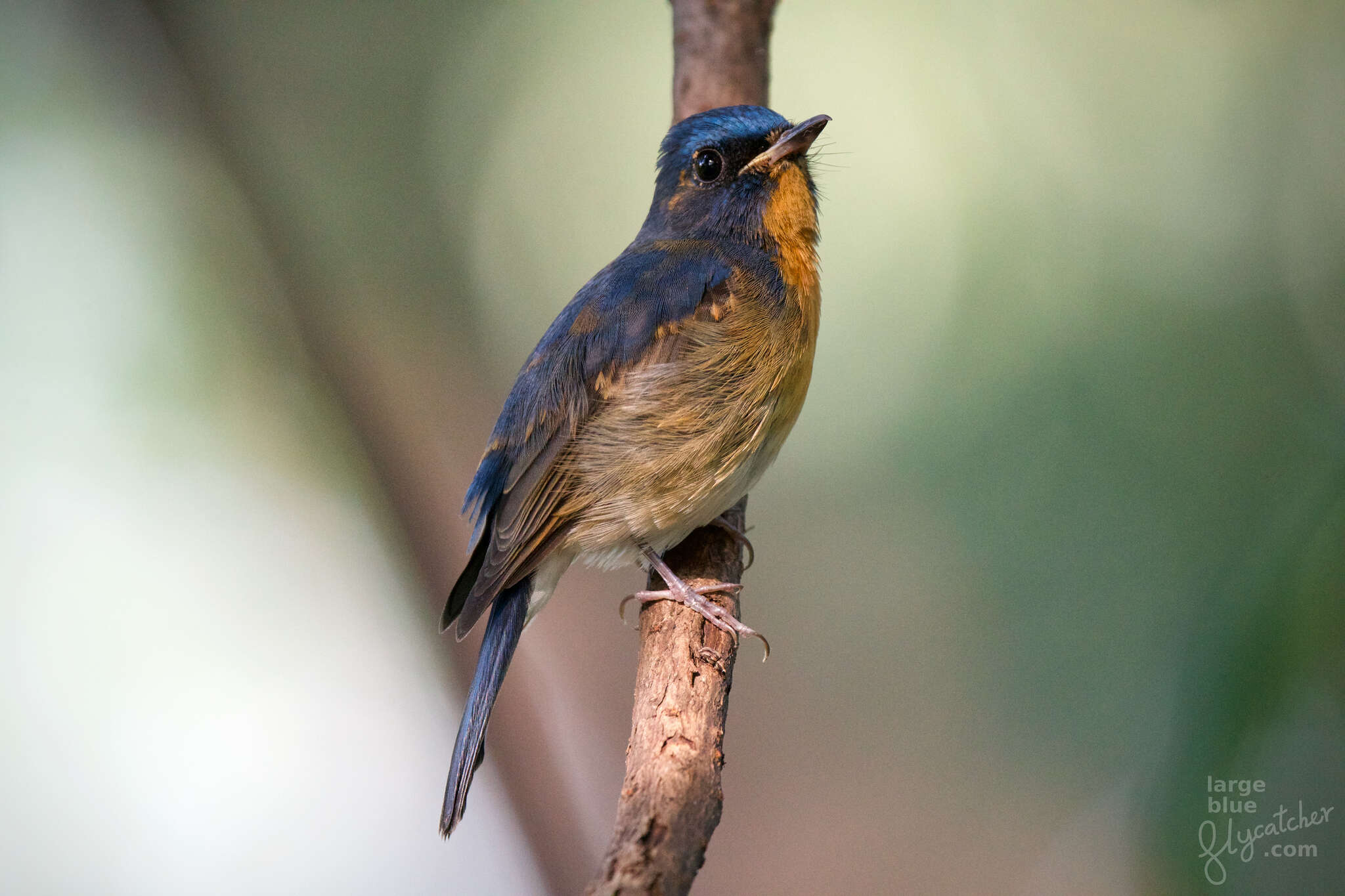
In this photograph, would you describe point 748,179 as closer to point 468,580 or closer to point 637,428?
point 637,428

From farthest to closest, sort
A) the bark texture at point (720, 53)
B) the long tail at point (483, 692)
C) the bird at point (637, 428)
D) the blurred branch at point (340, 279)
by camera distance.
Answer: the blurred branch at point (340, 279) → the bark texture at point (720, 53) → the bird at point (637, 428) → the long tail at point (483, 692)

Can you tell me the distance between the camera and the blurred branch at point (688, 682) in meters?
1.51

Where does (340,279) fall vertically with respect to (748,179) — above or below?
below

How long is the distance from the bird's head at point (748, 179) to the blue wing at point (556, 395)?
0.15m

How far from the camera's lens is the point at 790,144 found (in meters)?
2.86

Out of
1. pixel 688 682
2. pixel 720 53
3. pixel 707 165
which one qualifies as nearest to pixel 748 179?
Result: pixel 707 165

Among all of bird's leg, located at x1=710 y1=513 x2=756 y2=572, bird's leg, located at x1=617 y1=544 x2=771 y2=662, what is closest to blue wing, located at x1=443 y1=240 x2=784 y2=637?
bird's leg, located at x1=617 y1=544 x2=771 y2=662

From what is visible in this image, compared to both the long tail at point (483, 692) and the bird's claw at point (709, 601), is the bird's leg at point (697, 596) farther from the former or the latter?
the long tail at point (483, 692)

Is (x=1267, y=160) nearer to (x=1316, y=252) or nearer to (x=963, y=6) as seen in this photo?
(x=1316, y=252)

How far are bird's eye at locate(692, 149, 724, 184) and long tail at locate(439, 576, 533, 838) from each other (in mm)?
1401

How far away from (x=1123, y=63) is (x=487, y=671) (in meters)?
4.40

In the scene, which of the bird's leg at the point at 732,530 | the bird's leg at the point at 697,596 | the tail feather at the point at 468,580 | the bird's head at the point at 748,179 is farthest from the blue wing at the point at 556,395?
the bird's leg at the point at 732,530

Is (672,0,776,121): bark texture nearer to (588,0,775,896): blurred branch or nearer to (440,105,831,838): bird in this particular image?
(588,0,775,896): blurred branch

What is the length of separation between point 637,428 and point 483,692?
831mm
